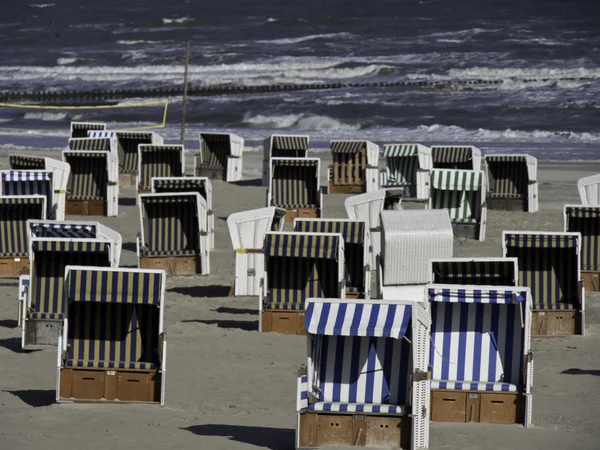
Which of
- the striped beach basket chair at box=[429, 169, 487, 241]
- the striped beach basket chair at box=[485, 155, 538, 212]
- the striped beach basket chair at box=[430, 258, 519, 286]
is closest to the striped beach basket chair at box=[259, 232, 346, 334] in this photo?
the striped beach basket chair at box=[430, 258, 519, 286]

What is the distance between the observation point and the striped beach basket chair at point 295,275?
13.9 meters

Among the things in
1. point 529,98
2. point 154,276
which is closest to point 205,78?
point 529,98

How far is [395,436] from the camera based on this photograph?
914cm

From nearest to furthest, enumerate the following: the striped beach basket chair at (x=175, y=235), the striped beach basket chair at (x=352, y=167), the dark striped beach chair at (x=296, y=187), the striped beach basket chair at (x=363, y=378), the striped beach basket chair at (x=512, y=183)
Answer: the striped beach basket chair at (x=363, y=378) → the striped beach basket chair at (x=175, y=235) → the dark striped beach chair at (x=296, y=187) → the striped beach basket chair at (x=512, y=183) → the striped beach basket chair at (x=352, y=167)

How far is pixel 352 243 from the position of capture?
1502 centimetres

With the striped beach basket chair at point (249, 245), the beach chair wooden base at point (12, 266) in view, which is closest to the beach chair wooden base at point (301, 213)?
the striped beach basket chair at point (249, 245)

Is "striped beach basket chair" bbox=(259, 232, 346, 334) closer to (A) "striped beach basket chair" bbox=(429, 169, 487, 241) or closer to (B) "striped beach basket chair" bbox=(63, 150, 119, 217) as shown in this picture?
(A) "striped beach basket chair" bbox=(429, 169, 487, 241)

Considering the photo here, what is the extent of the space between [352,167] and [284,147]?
1.51 metres

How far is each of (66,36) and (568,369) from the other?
246 ft

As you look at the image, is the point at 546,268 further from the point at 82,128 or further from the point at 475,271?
the point at 82,128

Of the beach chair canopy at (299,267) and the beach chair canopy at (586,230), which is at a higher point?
the beach chair canopy at (586,230)

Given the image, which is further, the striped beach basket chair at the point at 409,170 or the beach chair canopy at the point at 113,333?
the striped beach basket chair at the point at 409,170

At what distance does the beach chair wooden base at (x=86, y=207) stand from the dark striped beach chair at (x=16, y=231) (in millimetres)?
5299

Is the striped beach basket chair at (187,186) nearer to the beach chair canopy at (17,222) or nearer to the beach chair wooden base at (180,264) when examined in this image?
the beach chair wooden base at (180,264)
